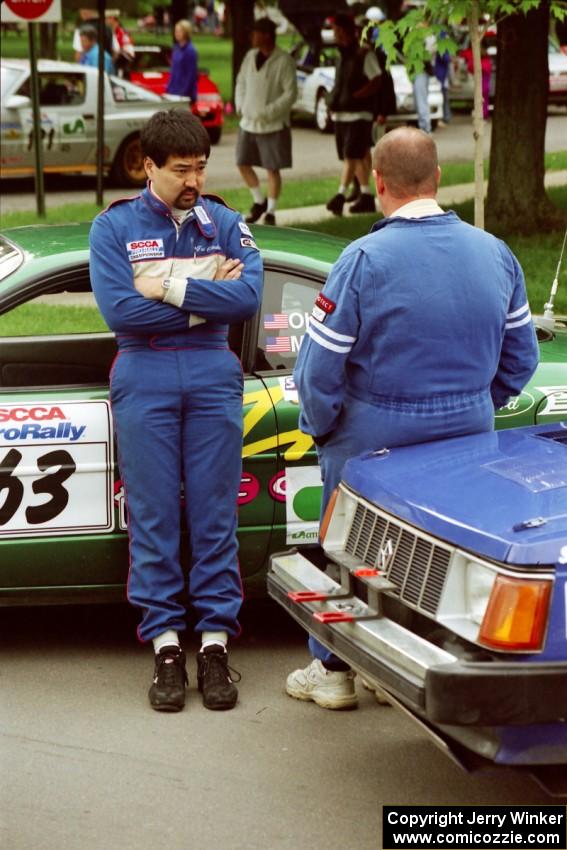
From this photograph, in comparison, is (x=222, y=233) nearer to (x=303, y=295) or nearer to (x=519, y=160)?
(x=303, y=295)

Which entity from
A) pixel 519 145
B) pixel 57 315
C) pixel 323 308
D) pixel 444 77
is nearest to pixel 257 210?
pixel 519 145

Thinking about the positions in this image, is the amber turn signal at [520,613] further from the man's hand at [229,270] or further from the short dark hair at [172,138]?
the short dark hair at [172,138]

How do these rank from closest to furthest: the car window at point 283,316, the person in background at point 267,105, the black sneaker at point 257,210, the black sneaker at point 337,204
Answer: the car window at point 283,316
the person in background at point 267,105
the black sneaker at point 257,210
the black sneaker at point 337,204

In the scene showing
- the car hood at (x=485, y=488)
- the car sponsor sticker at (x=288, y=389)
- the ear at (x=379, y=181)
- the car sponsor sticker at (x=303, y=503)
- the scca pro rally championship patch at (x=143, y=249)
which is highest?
the ear at (x=379, y=181)

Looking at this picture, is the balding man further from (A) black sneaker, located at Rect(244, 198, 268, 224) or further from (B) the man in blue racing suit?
(A) black sneaker, located at Rect(244, 198, 268, 224)

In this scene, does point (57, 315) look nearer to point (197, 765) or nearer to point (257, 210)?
point (197, 765)

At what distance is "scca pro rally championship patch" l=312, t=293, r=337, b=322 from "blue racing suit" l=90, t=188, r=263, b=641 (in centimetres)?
61

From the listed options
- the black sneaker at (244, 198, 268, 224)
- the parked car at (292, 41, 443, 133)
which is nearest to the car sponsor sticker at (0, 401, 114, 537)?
the black sneaker at (244, 198, 268, 224)

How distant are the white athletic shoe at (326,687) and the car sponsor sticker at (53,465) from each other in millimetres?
961

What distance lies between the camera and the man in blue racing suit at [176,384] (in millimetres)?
5012

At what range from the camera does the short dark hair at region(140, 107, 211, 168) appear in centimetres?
500

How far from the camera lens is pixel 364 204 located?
15656 millimetres

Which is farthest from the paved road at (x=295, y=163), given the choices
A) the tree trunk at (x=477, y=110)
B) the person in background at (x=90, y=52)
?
the tree trunk at (x=477, y=110)

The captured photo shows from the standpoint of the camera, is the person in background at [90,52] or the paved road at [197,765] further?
the person in background at [90,52]
